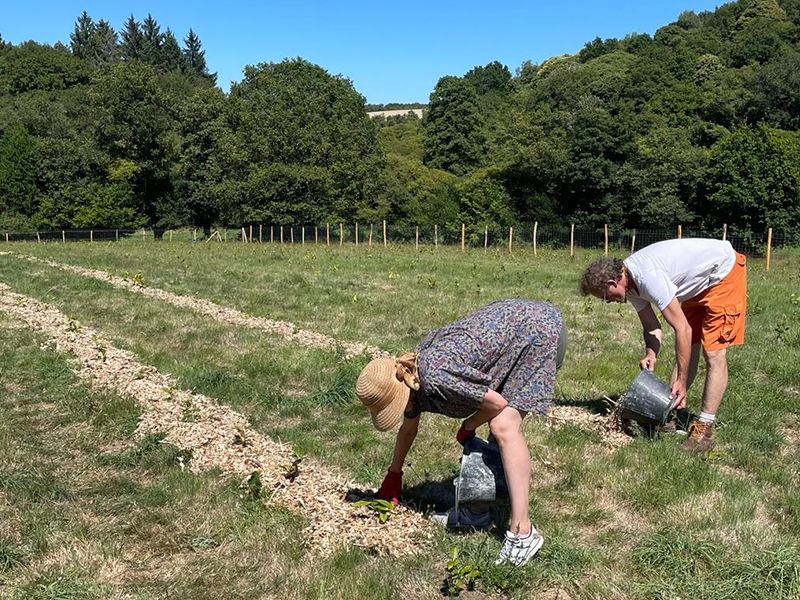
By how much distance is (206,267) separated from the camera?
18.6 metres

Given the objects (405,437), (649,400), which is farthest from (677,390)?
(405,437)

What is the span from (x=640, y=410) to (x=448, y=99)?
2491 inches

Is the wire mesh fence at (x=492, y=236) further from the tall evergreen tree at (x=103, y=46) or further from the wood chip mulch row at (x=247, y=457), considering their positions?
the tall evergreen tree at (x=103, y=46)

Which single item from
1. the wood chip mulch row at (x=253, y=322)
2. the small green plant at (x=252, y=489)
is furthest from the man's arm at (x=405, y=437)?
the wood chip mulch row at (x=253, y=322)

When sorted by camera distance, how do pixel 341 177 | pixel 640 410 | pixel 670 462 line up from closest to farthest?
pixel 670 462 < pixel 640 410 < pixel 341 177

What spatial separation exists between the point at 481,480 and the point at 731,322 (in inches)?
102

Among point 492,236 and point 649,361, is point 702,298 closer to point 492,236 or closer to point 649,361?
point 649,361

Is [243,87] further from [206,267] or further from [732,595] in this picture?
[732,595]

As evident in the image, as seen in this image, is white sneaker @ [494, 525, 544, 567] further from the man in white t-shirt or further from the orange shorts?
the orange shorts

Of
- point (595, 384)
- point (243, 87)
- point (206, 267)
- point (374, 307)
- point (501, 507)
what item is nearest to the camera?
point (501, 507)

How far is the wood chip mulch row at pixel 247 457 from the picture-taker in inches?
144

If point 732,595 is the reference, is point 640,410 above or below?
above

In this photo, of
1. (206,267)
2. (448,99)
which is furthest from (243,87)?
(206,267)

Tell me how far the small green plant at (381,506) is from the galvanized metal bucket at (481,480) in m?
0.45
